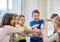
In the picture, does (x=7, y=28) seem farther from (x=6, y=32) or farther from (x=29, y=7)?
(x=29, y=7)

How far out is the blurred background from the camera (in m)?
3.42

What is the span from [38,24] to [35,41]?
319 mm

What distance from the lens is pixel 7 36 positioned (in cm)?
222

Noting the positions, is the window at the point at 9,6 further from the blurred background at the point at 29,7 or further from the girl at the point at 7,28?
the girl at the point at 7,28

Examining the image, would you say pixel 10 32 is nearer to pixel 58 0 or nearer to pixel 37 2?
pixel 37 2

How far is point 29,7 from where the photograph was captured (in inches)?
151

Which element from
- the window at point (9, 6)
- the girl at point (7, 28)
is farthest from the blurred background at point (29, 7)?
the girl at point (7, 28)

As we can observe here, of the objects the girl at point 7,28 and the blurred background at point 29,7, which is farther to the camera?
the blurred background at point 29,7

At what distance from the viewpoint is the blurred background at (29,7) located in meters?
3.42

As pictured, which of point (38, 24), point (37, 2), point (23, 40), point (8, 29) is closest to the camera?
point (8, 29)

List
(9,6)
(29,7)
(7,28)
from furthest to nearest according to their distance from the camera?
(29,7)
(9,6)
(7,28)

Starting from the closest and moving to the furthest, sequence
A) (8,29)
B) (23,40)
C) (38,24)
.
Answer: (8,29)
(23,40)
(38,24)

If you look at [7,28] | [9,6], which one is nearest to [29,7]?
[9,6]

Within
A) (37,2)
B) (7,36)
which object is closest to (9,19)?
(7,36)
